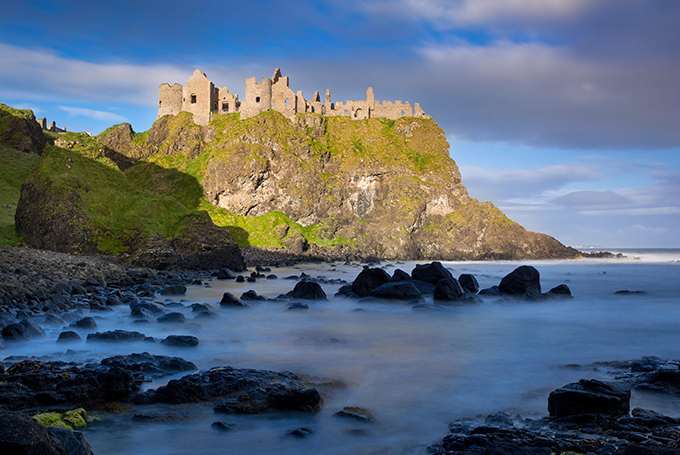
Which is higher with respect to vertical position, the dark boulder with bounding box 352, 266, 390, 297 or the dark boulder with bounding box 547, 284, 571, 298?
the dark boulder with bounding box 352, 266, 390, 297

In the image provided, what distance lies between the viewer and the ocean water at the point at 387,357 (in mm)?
4539

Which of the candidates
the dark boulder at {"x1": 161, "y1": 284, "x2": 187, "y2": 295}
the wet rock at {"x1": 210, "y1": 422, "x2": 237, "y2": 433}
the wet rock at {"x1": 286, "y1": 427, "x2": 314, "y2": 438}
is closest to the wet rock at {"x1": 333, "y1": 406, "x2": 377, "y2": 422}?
the wet rock at {"x1": 286, "y1": 427, "x2": 314, "y2": 438}

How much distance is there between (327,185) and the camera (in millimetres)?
66438

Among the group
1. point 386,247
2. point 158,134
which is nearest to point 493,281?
point 386,247

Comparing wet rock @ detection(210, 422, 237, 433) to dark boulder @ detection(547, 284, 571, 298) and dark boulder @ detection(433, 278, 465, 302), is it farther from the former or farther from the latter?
dark boulder @ detection(547, 284, 571, 298)

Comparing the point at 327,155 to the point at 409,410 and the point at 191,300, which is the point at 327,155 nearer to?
the point at 191,300

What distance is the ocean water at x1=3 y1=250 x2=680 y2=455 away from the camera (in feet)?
14.9

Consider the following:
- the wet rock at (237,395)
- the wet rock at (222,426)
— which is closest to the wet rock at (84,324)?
the wet rock at (237,395)

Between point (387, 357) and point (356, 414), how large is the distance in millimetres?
3157

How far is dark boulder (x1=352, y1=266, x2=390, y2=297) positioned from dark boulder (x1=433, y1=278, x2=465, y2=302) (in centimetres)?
274

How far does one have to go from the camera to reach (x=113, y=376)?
532 centimetres

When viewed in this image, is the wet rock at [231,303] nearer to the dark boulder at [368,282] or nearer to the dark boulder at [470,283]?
the dark boulder at [368,282]

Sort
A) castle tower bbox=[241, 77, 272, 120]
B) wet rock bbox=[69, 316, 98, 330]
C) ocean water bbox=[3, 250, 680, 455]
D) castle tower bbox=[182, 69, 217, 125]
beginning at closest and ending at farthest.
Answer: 1. ocean water bbox=[3, 250, 680, 455]
2. wet rock bbox=[69, 316, 98, 330]
3. castle tower bbox=[241, 77, 272, 120]
4. castle tower bbox=[182, 69, 217, 125]

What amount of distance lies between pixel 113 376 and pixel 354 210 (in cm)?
6043
